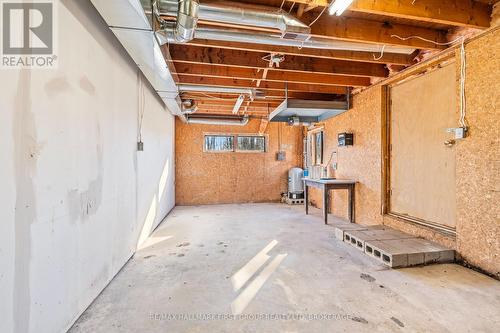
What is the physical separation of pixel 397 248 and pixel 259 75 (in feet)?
9.43

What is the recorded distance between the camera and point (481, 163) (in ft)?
7.67

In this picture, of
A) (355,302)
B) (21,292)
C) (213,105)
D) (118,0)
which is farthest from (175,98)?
(355,302)

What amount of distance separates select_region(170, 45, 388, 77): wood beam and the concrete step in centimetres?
227

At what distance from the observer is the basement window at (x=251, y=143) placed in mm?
6758

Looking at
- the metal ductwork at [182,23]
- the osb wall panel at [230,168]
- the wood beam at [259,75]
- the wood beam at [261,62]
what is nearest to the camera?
the metal ductwork at [182,23]

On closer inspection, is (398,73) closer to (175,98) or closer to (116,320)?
(175,98)

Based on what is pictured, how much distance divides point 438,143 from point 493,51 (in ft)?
3.32

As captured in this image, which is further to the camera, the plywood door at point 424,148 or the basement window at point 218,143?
the basement window at point 218,143

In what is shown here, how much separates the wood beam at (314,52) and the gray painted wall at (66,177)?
1.04m

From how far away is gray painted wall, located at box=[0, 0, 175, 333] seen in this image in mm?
1172

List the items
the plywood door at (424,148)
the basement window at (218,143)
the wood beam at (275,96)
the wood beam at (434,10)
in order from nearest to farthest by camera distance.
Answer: the wood beam at (434,10), the plywood door at (424,148), the wood beam at (275,96), the basement window at (218,143)

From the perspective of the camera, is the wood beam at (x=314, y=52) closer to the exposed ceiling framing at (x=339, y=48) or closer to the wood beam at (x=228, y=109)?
the exposed ceiling framing at (x=339, y=48)

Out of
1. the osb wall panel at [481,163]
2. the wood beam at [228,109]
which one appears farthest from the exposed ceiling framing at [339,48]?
the wood beam at [228,109]

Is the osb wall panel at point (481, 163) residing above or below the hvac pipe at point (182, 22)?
below
